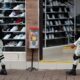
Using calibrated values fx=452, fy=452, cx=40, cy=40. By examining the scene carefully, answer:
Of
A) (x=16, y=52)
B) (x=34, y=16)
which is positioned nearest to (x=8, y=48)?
(x=16, y=52)

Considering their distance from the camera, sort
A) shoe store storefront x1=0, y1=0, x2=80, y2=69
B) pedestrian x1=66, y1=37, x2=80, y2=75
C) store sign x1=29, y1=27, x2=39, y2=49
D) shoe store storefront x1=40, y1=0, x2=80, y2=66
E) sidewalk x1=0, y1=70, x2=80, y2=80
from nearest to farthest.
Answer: sidewalk x1=0, y1=70, x2=80, y2=80 < pedestrian x1=66, y1=37, x2=80, y2=75 < store sign x1=29, y1=27, x2=39, y2=49 < shoe store storefront x1=0, y1=0, x2=80, y2=69 < shoe store storefront x1=40, y1=0, x2=80, y2=66

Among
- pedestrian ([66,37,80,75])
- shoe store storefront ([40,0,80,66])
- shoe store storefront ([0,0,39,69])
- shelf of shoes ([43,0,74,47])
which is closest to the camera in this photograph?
pedestrian ([66,37,80,75])

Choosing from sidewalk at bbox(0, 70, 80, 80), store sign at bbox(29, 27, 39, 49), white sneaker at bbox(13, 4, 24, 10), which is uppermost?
white sneaker at bbox(13, 4, 24, 10)

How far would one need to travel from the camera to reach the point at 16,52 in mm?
15719

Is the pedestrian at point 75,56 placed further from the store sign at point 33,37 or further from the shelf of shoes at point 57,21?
the shelf of shoes at point 57,21

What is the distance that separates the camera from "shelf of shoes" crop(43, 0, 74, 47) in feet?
52.7

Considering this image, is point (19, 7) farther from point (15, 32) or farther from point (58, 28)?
point (58, 28)

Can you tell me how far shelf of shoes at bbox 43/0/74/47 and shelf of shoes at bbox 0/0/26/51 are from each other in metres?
0.89

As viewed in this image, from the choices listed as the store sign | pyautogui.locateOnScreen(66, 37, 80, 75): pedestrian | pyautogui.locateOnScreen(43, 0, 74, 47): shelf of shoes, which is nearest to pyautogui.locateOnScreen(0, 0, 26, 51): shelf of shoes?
the store sign

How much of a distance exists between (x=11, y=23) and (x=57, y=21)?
1.77 m

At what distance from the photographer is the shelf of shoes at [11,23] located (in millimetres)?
15828

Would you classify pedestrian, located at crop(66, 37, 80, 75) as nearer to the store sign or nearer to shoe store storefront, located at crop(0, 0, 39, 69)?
the store sign

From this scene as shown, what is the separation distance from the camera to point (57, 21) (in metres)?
16.5

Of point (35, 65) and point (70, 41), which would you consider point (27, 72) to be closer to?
point (35, 65)
